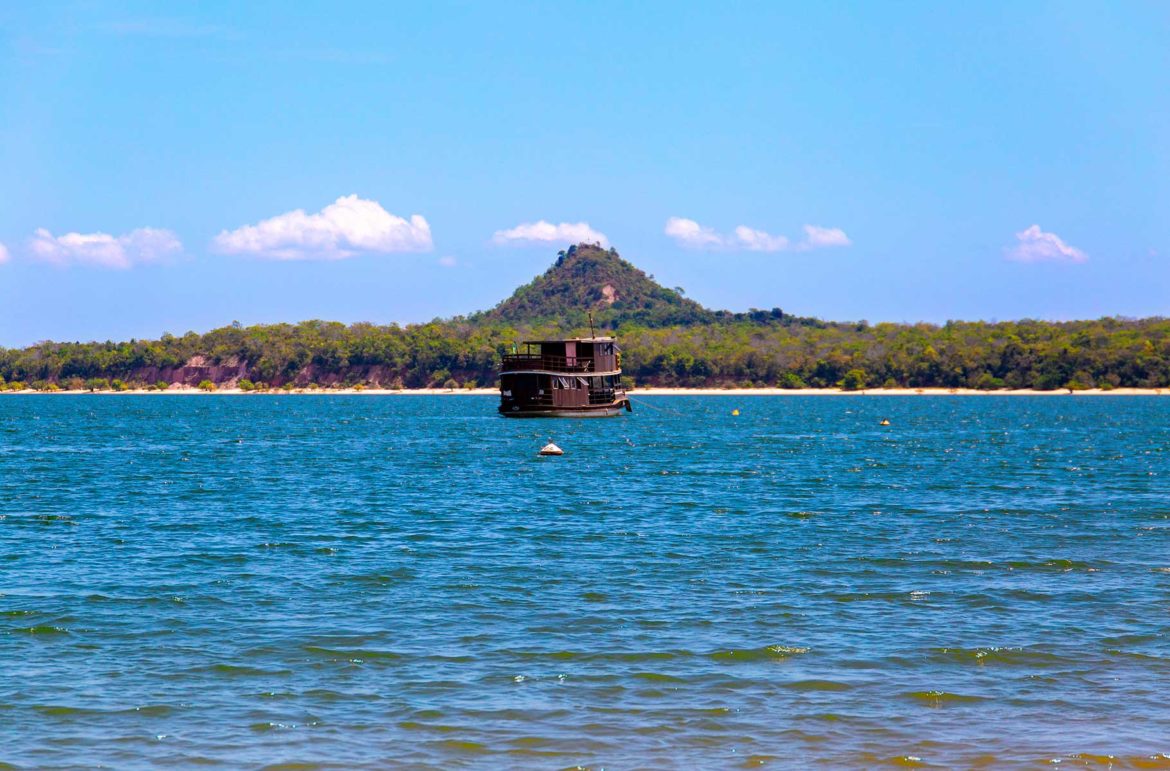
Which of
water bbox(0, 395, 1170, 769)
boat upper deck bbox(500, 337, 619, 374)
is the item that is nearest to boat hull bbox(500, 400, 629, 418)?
boat upper deck bbox(500, 337, 619, 374)

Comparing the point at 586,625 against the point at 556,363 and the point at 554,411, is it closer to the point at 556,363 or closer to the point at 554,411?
the point at 556,363

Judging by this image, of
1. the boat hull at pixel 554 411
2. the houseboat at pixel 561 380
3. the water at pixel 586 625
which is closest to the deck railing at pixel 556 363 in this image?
the houseboat at pixel 561 380

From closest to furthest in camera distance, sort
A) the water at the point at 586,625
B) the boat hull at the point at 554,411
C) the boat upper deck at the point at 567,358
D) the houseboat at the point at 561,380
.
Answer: the water at the point at 586,625
the boat upper deck at the point at 567,358
the houseboat at the point at 561,380
the boat hull at the point at 554,411

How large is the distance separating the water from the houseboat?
175 ft

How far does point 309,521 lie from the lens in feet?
125

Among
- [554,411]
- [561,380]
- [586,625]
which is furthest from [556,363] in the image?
[586,625]

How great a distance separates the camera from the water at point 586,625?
15.4m

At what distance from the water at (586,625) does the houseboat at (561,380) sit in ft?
175

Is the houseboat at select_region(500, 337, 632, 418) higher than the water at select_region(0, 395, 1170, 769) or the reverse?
higher

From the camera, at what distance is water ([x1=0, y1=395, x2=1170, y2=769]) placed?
15.4 meters

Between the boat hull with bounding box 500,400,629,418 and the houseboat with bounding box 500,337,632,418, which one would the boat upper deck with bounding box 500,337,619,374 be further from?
the boat hull with bounding box 500,400,629,418

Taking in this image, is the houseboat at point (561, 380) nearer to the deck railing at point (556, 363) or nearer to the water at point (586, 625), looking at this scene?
the deck railing at point (556, 363)

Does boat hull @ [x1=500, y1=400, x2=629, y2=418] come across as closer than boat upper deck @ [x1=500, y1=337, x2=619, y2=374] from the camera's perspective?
No

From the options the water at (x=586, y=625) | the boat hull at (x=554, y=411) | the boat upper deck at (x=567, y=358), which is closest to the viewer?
the water at (x=586, y=625)
